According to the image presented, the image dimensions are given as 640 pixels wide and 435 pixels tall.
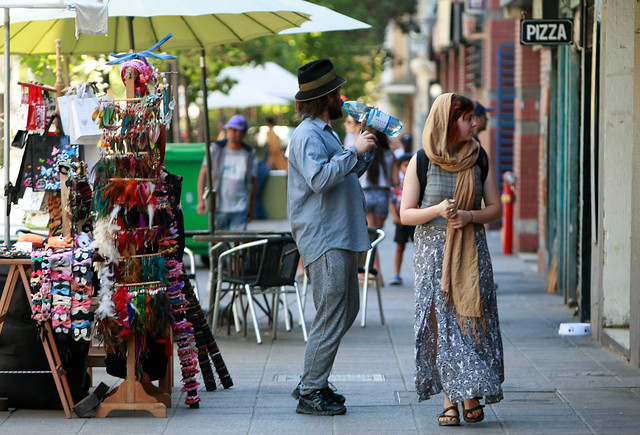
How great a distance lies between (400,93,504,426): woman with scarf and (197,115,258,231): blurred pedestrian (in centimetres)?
609

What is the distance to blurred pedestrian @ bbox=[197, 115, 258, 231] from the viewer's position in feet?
40.5

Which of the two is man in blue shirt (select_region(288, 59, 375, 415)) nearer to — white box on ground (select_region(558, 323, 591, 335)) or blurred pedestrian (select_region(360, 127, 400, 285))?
white box on ground (select_region(558, 323, 591, 335))

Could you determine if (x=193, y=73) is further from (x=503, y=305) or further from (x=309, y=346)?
(x=309, y=346)

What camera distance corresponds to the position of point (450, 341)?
20.3ft

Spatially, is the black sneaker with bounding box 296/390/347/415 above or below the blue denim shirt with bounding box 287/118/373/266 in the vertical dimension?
below

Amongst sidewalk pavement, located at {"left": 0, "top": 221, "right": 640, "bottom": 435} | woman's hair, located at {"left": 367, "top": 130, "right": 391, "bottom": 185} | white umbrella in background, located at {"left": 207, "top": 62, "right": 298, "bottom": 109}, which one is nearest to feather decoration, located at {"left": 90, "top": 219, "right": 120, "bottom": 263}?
sidewalk pavement, located at {"left": 0, "top": 221, "right": 640, "bottom": 435}

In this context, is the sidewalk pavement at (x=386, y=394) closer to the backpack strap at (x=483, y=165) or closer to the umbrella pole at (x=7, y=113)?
the umbrella pole at (x=7, y=113)

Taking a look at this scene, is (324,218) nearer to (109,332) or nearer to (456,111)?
(456,111)

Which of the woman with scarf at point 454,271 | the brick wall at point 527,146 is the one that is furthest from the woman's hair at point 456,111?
the brick wall at point 527,146

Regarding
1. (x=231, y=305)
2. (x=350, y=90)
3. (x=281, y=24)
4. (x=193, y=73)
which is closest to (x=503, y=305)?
(x=231, y=305)

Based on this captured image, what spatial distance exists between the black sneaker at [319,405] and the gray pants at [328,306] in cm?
11

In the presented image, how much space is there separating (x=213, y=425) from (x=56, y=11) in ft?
11.4

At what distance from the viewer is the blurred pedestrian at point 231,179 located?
12344 millimetres

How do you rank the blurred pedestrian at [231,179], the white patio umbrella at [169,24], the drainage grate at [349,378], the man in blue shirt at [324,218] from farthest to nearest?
the blurred pedestrian at [231,179], the white patio umbrella at [169,24], the drainage grate at [349,378], the man in blue shirt at [324,218]
